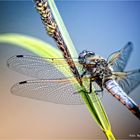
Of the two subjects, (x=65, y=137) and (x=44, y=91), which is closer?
(x=44, y=91)

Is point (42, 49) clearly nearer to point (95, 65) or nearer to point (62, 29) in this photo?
point (62, 29)

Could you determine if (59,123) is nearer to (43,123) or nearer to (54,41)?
(43,123)

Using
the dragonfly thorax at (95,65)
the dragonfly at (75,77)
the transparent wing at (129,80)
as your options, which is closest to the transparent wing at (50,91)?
the dragonfly at (75,77)

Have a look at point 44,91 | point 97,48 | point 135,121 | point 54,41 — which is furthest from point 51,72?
point 135,121

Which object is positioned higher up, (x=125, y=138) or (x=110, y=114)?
(x=110, y=114)

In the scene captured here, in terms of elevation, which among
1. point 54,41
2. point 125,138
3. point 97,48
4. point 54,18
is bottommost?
point 125,138

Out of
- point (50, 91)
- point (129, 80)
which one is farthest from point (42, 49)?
point (129, 80)

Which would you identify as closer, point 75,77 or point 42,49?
point 75,77
